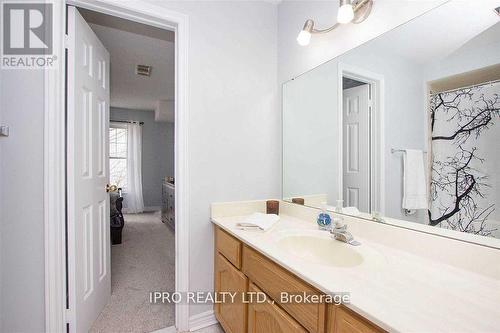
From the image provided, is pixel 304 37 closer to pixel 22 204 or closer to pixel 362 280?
pixel 362 280

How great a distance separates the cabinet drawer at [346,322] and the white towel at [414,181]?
2.08 feet

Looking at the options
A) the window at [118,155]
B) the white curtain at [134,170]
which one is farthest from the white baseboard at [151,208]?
the window at [118,155]

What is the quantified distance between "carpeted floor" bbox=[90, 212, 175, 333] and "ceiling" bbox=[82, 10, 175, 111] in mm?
2255

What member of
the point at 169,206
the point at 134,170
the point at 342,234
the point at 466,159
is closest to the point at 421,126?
the point at 466,159

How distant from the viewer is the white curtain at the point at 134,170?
17.5 feet

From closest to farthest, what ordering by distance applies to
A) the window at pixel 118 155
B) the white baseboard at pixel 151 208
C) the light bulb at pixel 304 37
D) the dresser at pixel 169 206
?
the light bulb at pixel 304 37, the dresser at pixel 169 206, the window at pixel 118 155, the white baseboard at pixel 151 208

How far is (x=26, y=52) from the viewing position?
1193 millimetres

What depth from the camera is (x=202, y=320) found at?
159 cm

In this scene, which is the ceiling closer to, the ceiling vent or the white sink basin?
the ceiling vent

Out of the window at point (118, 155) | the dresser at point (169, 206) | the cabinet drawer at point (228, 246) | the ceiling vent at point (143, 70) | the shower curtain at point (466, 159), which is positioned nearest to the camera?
the shower curtain at point (466, 159)

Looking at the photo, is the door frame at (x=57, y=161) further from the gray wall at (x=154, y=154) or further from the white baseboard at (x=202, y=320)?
the gray wall at (x=154, y=154)

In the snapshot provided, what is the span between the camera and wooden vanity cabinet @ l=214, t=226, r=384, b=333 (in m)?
0.70

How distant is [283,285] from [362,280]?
11.8 inches

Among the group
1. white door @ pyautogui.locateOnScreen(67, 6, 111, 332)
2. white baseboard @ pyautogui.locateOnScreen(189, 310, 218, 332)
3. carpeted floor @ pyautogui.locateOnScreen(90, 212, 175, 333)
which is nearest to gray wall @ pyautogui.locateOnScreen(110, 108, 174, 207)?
carpeted floor @ pyautogui.locateOnScreen(90, 212, 175, 333)
